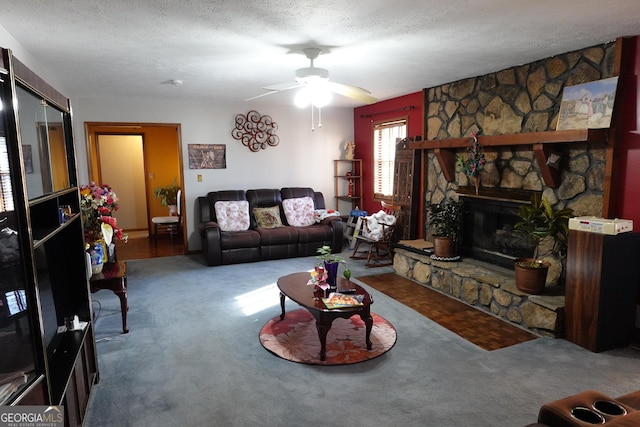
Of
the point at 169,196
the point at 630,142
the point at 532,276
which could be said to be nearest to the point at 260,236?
the point at 169,196

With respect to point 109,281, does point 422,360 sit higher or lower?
lower

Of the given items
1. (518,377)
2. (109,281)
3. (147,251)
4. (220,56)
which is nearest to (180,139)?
(147,251)

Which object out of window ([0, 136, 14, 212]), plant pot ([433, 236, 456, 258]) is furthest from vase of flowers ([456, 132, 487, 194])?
window ([0, 136, 14, 212])

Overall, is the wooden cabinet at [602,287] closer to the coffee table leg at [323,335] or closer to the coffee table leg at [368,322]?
the coffee table leg at [368,322]

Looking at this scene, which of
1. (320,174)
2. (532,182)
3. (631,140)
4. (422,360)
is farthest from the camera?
(320,174)

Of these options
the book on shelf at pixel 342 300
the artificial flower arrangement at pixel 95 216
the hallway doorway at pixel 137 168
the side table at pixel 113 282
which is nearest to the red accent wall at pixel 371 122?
the book on shelf at pixel 342 300

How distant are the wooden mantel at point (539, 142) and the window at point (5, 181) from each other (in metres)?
3.70

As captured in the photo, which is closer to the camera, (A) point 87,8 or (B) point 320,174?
(A) point 87,8

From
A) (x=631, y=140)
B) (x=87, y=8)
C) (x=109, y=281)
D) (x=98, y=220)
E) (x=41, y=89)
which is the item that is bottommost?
(x=109, y=281)

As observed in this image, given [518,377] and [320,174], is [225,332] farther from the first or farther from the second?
[320,174]

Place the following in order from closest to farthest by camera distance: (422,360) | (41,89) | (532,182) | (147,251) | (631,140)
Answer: (41,89)
(422,360)
(631,140)
(532,182)
(147,251)

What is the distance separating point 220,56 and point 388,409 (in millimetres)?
3033

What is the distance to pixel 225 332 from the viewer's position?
3.47 m

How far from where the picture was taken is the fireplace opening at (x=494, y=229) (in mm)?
4168
